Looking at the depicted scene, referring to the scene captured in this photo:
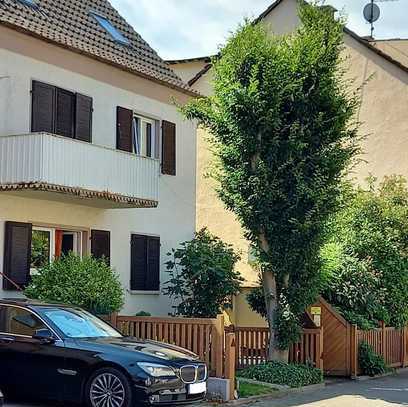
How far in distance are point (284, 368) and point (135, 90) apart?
796cm

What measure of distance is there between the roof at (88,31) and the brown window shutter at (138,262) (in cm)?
406

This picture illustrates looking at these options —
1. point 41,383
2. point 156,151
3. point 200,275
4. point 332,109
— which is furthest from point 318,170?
point 41,383

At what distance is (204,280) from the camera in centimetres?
1955

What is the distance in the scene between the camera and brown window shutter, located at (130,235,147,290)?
20.5m

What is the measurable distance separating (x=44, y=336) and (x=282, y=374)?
6.13 metres

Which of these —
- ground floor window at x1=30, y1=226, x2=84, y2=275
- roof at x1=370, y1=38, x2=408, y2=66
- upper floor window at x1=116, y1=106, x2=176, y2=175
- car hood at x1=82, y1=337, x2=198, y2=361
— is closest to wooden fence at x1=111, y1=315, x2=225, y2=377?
car hood at x1=82, y1=337, x2=198, y2=361

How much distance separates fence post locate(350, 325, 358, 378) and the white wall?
191 inches

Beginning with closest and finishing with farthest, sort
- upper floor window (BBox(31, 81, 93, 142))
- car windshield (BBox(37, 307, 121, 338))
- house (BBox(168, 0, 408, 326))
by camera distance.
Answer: car windshield (BBox(37, 307, 121, 338))
upper floor window (BBox(31, 81, 93, 142))
house (BBox(168, 0, 408, 326))

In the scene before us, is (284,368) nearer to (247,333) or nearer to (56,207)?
(247,333)

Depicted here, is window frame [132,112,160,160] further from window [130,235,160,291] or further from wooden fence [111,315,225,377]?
wooden fence [111,315,225,377]

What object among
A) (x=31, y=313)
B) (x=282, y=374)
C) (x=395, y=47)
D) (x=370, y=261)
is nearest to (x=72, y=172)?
(x=31, y=313)

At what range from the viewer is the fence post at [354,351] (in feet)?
63.0

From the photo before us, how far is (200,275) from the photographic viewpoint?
19.6 m

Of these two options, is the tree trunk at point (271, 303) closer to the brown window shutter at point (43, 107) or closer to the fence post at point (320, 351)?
the fence post at point (320, 351)
